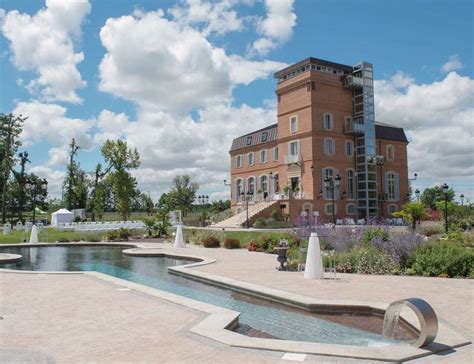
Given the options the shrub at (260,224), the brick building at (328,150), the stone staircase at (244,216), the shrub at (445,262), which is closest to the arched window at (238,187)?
the brick building at (328,150)

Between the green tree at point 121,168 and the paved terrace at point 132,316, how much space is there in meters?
37.3

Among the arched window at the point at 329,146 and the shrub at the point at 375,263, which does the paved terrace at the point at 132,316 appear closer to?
the shrub at the point at 375,263

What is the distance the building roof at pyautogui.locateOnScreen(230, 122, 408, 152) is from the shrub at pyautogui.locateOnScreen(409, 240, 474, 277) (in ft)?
115

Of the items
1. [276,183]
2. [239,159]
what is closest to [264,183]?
[276,183]

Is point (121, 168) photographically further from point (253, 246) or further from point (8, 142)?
point (253, 246)

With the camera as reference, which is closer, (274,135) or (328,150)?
(328,150)

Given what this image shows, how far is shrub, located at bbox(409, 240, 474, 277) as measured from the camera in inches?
450

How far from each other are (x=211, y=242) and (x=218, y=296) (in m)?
13.3

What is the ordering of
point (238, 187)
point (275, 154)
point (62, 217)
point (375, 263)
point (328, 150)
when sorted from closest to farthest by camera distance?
point (375, 263) < point (328, 150) < point (62, 217) < point (275, 154) < point (238, 187)

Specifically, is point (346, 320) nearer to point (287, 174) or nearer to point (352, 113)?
point (287, 174)

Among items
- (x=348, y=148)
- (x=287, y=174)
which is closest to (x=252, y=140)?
(x=287, y=174)

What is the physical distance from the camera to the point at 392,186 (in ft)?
155

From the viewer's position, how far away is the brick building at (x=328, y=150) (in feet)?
136

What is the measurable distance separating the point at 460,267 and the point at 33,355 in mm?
10492
